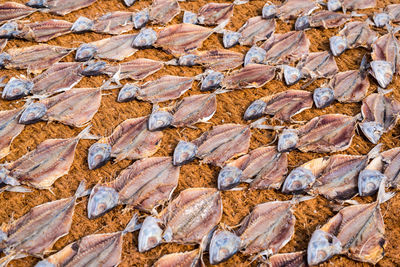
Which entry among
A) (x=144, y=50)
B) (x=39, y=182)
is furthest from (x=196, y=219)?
(x=144, y=50)

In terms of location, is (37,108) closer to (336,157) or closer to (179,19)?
(179,19)

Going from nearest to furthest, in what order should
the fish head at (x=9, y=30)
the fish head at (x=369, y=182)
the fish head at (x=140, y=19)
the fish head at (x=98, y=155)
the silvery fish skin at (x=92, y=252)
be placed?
the silvery fish skin at (x=92, y=252)
the fish head at (x=369, y=182)
the fish head at (x=98, y=155)
the fish head at (x=9, y=30)
the fish head at (x=140, y=19)

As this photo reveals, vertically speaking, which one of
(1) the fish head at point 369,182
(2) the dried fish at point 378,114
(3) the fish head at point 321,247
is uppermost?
(2) the dried fish at point 378,114

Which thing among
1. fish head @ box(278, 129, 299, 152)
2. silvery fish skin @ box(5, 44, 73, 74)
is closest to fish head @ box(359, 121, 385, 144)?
fish head @ box(278, 129, 299, 152)

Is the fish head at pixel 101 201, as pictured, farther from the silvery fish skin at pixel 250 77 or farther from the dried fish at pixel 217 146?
the silvery fish skin at pixel 250 77

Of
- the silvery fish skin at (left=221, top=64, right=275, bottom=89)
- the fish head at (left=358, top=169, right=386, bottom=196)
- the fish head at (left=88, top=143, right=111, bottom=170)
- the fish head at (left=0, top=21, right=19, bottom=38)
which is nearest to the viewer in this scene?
the fish head at (left=358, top=169, right=386, bottom=196)

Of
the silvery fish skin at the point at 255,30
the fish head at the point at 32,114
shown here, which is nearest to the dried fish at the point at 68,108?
the fish head at the point at 32,114

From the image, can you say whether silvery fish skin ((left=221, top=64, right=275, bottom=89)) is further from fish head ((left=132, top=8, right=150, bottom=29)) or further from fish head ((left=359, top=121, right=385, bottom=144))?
fish head ((left=132, top=8, right=150, bottom=29))
